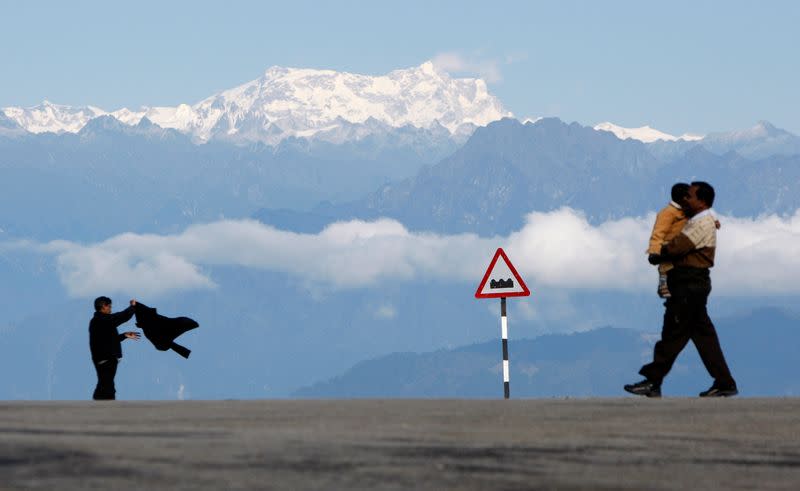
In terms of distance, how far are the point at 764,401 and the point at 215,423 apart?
5458 mm

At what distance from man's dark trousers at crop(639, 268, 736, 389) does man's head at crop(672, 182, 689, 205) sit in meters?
0.63

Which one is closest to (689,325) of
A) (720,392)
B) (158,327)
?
(720,392)

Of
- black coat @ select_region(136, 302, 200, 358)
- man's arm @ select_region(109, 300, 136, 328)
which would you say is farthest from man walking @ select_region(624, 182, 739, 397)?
black coat @ select_region(136, 302, 200, 358)

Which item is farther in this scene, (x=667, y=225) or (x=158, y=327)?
(x=158, y=327)

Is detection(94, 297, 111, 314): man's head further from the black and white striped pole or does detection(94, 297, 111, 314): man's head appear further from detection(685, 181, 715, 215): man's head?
detection(685, 181, 715, 215): man's head

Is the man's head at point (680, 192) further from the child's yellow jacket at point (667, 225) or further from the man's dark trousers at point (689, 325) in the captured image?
the man's dark trousers at point (689, 325)

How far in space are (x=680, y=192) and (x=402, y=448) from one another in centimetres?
724

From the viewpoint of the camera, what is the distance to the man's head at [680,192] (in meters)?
15.0

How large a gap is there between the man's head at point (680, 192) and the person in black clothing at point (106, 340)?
6.34m

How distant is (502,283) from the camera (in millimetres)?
21719

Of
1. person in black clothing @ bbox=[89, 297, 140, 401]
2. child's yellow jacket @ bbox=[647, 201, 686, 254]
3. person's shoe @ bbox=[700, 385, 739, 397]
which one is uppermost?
child's yellow jacket @ bbox=[647, 201, 686, 254]

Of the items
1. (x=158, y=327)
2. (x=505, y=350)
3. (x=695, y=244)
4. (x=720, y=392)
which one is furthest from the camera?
(x=505, y=350)

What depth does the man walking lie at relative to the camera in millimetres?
14891

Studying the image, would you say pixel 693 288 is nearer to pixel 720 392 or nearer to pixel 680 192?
pixel 680 192
